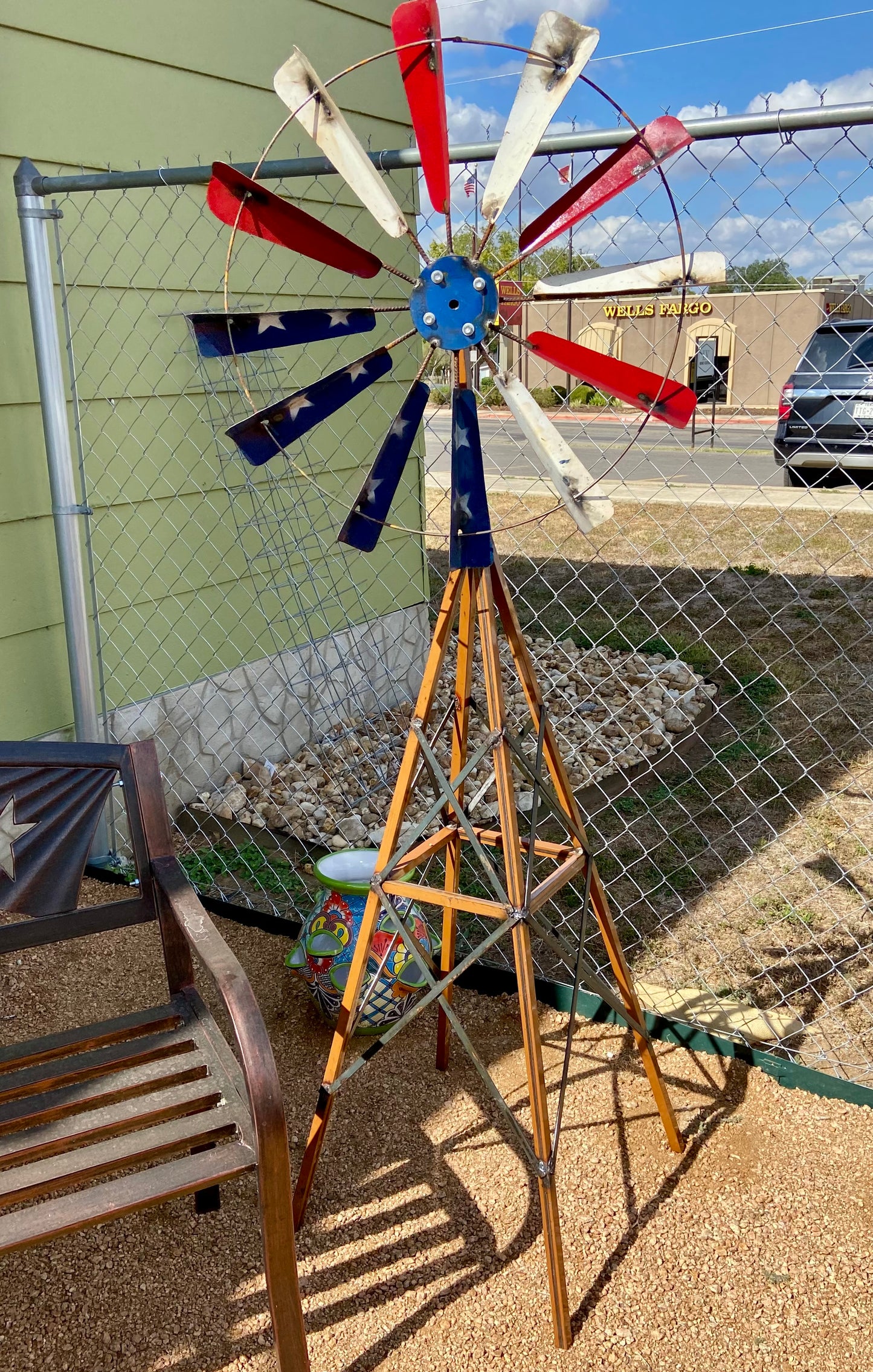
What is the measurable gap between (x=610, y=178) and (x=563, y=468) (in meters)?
0.43

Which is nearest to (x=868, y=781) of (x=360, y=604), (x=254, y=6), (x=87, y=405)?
(x=360, y=604)

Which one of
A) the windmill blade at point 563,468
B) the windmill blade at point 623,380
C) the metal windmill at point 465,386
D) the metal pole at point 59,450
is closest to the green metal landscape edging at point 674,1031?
the metal windmill at point 465,386

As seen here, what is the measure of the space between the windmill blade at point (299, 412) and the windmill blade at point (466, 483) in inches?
6.9

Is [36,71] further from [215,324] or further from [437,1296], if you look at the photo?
[437,1296]

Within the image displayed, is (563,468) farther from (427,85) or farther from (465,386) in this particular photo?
(427,85)

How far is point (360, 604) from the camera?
4.71 metres

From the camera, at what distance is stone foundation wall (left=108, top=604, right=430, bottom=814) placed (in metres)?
3.79

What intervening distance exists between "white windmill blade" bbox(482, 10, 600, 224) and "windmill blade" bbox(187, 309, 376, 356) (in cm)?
29

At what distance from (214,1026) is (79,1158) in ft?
1.11

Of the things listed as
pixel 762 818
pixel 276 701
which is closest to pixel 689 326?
pixel 762 818

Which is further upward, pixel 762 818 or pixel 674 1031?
pixel 762 818

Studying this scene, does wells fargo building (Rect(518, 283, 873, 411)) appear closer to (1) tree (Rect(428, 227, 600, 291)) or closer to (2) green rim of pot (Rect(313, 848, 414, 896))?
(1) tree (Rect(428, 227, 600, 291))

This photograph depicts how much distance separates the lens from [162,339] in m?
3.59

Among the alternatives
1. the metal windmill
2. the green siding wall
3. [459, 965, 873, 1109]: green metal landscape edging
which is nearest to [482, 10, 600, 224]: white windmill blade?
the metal windmill
